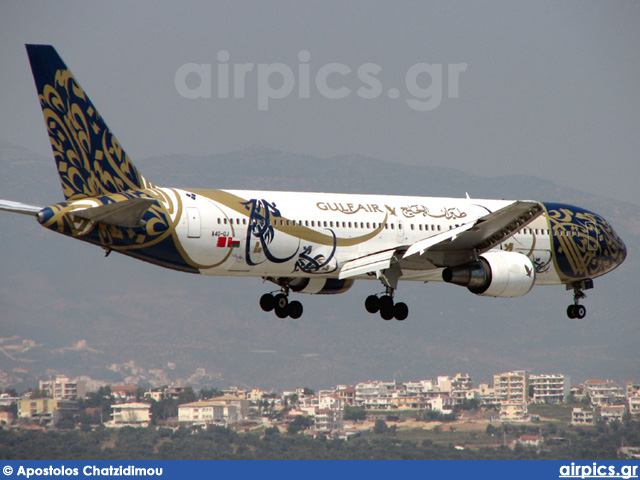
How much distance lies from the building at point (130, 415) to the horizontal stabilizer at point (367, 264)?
74.0 metres

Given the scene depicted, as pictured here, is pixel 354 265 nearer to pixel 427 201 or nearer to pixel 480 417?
pixel 427 201

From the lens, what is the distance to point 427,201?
148 ft

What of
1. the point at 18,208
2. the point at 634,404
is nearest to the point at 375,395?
the point at 634,404

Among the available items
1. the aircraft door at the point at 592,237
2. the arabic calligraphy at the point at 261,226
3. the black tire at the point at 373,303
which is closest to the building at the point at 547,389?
the aircraft door at the point at 592,237

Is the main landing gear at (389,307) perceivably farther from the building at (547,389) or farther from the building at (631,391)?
the building at (631,391)

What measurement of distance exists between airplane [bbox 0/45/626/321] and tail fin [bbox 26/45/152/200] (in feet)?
0.11

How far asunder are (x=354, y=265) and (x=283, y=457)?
6423 cm

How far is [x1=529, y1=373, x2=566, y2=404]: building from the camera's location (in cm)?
13512

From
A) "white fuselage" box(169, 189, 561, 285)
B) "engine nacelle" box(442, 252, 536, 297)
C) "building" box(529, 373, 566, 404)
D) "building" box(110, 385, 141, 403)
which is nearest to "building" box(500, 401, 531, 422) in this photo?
"building" box(529, 373, 566, 404)

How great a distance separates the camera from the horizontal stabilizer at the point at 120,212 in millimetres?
36625

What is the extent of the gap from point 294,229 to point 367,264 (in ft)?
10.1

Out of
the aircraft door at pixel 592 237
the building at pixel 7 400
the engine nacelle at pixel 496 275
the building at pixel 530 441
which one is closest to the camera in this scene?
the engine nacelle at pixel 496 275

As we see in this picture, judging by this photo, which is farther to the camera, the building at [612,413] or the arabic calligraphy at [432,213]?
the building at [612,413]

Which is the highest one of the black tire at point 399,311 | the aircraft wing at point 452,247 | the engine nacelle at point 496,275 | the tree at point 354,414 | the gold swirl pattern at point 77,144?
the gold swirl pattern at point 77,144
